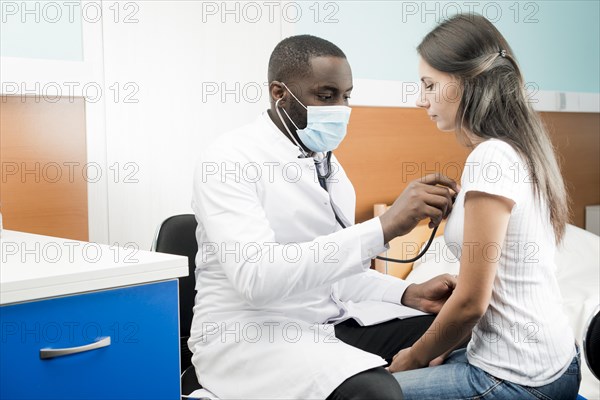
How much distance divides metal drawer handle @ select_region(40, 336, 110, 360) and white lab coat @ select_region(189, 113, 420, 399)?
241 mm

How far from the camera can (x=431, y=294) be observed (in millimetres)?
1444

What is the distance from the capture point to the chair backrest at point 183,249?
5.27 ft

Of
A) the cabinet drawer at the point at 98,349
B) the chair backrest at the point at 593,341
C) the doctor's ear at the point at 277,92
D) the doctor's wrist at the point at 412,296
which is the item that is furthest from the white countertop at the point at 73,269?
the chair backrest at the point at 593,341

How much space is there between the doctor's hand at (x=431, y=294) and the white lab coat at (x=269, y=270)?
0.11 meters

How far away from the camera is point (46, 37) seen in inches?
69.8

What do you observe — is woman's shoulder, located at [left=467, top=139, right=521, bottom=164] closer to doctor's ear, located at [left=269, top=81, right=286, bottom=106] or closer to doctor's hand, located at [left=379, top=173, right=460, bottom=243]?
doctor's hand, located at [left=379, top=173, right=460, bottom=243]

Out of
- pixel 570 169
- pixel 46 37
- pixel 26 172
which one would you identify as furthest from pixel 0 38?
pixel 570 169

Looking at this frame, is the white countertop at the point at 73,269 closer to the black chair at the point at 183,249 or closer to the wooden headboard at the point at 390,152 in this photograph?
the black chair at the point at 183,249

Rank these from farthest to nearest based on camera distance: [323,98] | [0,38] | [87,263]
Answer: [0,38] < [323,98] < [87,263]

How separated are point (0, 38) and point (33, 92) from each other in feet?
0.49

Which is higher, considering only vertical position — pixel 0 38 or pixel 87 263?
pixel 0 38

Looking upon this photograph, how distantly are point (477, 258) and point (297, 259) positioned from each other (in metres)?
0.30

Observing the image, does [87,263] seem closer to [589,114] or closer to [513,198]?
[513,198]

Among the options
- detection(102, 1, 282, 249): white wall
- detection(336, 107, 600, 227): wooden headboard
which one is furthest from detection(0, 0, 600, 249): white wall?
detection(336, 107, 600, 227): wooden headboard
